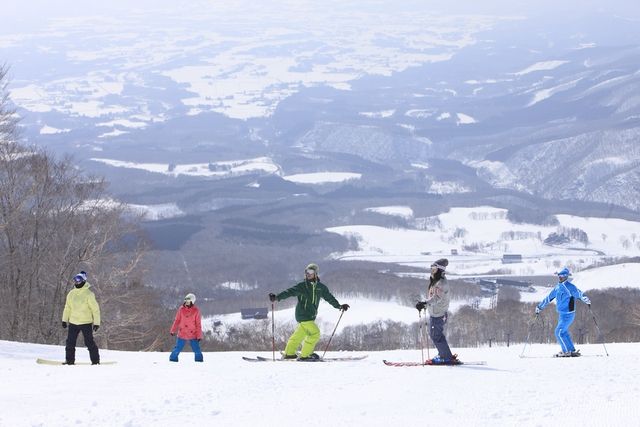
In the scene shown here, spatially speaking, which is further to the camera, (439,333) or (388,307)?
(388,307)

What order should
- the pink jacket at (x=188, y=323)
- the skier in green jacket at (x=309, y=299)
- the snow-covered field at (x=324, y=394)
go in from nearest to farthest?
1. the snow-covered field at (x=324, y=394)
2. the skier in green jacket at (x=309, y=299)
3. the pink jacket at (x=188, y=323)

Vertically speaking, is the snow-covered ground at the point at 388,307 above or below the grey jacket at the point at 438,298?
above

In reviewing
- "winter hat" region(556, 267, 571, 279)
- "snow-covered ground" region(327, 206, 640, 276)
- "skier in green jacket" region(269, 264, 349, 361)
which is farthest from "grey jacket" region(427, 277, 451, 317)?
"snow-covered ground" region(327, 206, 640, 276)

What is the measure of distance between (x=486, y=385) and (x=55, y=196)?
980 inches

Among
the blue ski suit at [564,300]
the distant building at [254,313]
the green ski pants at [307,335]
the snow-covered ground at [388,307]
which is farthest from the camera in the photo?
the snow-covered ground at [388,307]

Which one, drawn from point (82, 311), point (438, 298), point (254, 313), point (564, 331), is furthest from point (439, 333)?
point (254, 313)

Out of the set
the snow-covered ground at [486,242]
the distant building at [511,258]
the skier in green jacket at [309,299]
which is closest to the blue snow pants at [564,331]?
the skier in green jacket at [309,299]

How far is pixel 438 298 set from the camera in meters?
16.2

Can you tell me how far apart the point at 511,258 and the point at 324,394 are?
4968 inches

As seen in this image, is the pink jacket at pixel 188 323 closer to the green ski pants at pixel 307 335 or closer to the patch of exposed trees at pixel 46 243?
the green ski pants at pixel 307 335

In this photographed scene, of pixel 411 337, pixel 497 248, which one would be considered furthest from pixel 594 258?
pixel 411 337

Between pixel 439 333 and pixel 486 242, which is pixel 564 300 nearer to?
pixel 439 333

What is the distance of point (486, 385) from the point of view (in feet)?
44.7

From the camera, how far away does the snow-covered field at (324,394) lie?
445 inches
